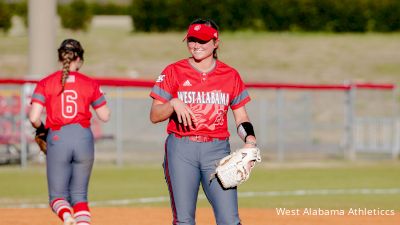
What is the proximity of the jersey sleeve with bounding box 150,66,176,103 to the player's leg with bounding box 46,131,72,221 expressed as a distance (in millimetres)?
1933

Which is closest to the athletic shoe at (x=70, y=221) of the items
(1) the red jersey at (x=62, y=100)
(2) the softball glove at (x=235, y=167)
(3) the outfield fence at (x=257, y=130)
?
(1) the red jersey at (x=62, y=100)

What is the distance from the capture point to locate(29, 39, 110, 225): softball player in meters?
11.1

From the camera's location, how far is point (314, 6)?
54688mm

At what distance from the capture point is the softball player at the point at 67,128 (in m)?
11.1

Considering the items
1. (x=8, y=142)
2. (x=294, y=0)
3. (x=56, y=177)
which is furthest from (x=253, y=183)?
(x=294, y=0)

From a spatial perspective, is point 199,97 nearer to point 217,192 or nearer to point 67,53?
point 217,192

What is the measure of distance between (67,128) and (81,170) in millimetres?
454

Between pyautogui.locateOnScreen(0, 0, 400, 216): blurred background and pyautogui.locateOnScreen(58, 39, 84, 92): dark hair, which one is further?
pyautogui.locateOnScreen(0, 0, 400, 216): blurred background

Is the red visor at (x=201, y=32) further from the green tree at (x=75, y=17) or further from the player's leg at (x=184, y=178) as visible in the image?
the green tree at (x=75, y=17)

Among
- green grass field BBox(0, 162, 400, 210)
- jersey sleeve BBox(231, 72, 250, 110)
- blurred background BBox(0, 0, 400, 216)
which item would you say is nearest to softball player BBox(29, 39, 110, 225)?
jersey sleeve BBox(231, 72, 250, 110)

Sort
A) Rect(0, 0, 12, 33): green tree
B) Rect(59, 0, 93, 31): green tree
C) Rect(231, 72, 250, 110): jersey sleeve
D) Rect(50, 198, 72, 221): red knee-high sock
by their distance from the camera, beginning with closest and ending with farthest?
1. Rect(231, 72, 250, 110): jersey sleeve
2. Rect(50, 198, 72, 221): red knee-high sock
3. Rect(0, 0, 12, 33): green tree
4. Rect(59, 0, 93, 31): green tree

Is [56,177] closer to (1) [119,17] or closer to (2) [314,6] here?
(2) [314,6]

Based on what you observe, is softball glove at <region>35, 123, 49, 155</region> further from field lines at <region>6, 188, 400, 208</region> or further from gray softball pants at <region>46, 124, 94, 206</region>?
field lines at <region>6, 188, 400, 208</region>

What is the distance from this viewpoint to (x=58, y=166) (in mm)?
11086
